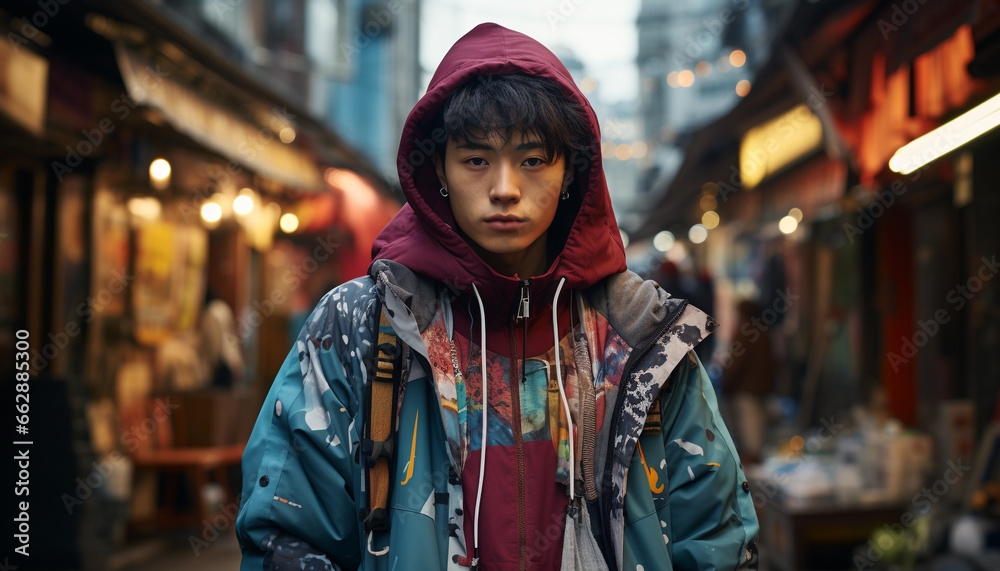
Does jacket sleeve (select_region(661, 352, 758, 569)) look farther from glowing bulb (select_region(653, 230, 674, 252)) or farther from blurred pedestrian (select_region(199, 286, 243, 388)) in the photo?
glowing bulb (select_region(653, 230, 674, 252))

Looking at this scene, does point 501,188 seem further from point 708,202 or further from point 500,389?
point 708,202

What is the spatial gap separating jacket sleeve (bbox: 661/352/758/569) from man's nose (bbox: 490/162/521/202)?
62 centimetres

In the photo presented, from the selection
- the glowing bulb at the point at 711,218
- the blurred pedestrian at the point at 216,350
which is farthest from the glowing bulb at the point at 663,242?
the blurred pedestrian at the point at 216,350

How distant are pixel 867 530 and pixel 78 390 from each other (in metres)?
6.05

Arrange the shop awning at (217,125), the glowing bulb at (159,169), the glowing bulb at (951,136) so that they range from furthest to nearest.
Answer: the glowing bulb at (159,169) < the shop awning at (217,125) < the glowing bulb at (951,136)

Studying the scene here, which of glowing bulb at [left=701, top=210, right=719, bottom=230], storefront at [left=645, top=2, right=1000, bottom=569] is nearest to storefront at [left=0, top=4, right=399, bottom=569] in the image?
storefront at [left=645, top=2, right=1000, bottom=569]

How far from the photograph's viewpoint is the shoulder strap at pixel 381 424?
1688mm

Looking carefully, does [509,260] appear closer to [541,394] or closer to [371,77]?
[541,394]

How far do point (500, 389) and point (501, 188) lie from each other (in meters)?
0.50

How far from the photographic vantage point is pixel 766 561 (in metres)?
6.28

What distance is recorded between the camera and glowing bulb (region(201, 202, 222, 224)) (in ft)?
27.2

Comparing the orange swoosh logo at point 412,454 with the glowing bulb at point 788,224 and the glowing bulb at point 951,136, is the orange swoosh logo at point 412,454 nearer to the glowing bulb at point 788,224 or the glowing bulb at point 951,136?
the glowing bulb at point 951,136

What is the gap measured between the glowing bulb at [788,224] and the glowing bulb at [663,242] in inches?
741

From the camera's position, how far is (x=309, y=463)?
1.72m
